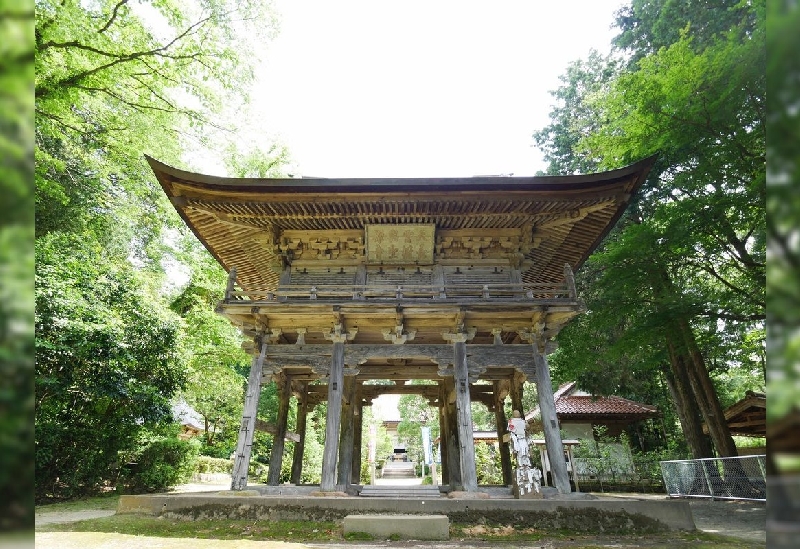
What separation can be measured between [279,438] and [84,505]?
547cm

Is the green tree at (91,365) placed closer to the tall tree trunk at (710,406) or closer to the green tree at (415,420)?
the tall tree trunk at (710,406)

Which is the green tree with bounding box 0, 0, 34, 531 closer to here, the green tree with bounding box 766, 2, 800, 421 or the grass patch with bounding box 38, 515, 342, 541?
the green tree with bounding box 766, 2, 800, 421

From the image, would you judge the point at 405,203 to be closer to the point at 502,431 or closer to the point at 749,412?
the point at 502,431

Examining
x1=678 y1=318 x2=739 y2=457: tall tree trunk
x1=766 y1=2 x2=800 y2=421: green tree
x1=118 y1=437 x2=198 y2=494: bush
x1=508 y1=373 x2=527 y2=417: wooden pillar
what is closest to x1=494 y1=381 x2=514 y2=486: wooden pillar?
x1=508 y1=373 x2=527 y2=417: wooden pillar

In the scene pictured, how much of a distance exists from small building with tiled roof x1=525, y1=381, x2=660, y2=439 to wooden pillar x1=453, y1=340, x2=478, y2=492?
1131cm

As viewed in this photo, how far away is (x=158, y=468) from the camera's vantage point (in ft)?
47.6

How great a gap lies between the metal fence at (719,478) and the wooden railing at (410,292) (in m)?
6.21

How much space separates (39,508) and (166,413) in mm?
Result: 3593

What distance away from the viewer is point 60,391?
11.1 meters

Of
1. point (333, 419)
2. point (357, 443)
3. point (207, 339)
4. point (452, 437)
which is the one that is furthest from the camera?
point (207, 339)

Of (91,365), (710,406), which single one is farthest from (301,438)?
(710,406)

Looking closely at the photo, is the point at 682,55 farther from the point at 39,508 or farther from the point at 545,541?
the point at 39,508

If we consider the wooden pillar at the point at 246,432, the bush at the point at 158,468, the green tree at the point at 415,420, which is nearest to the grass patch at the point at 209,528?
the wooden pillar at the point at 246,432

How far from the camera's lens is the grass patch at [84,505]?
10445mm
